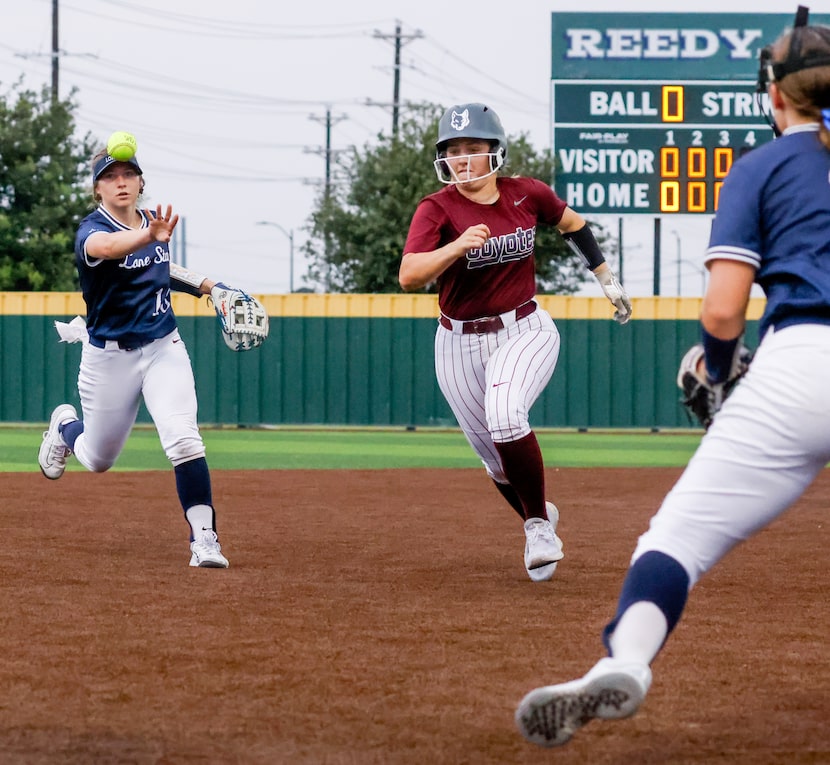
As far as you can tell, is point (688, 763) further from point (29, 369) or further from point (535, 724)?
point (29, 369)

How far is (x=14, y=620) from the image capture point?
17.5 ft

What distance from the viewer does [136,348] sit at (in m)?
7.05

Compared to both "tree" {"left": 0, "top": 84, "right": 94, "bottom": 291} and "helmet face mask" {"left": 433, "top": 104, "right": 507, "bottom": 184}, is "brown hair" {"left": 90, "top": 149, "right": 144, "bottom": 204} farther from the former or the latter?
"tree" {"left": 0, "top": 84, "right": 94, "bottom": 291}

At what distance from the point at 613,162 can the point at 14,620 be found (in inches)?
688

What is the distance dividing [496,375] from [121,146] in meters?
2.03

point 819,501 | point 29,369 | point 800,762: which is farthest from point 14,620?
point 29,369

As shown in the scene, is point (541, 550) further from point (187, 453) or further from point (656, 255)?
point (656, 255)

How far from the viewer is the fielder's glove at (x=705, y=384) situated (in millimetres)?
3477

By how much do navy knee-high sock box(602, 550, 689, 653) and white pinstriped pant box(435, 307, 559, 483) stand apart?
9.72ft

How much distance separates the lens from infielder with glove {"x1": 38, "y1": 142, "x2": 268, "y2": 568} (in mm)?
6867

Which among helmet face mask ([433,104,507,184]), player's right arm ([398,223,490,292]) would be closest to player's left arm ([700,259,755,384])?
player's right arm ([398,223,490,292])

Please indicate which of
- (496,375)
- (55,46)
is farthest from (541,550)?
(55,46)

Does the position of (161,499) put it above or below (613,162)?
below

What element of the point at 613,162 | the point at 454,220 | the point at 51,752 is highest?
the point at 613,162
